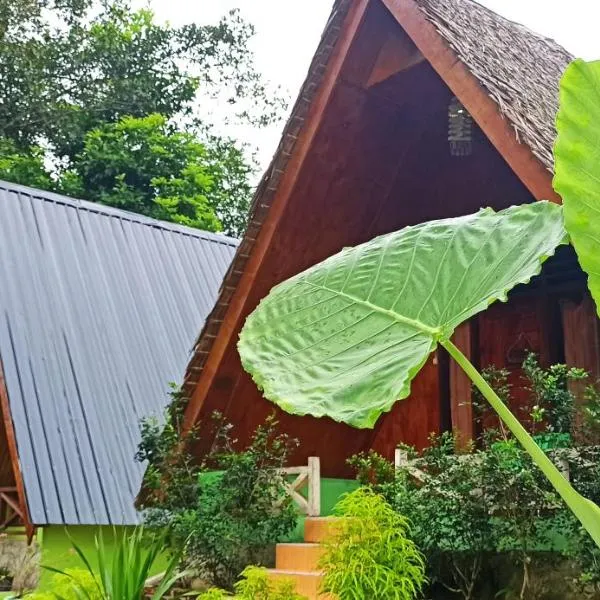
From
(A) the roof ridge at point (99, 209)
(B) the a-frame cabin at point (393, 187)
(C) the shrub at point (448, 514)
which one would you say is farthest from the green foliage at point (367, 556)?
(A) the roof ridge at point (99, 209)

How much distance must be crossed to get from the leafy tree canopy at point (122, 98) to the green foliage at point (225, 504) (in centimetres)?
1215

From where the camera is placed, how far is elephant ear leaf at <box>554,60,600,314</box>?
0.49m

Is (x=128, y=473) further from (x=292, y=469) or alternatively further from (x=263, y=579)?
(x=263, y=579)

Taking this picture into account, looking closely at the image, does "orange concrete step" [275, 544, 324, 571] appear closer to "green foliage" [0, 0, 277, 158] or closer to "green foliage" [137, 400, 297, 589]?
"green foliage" [137, 400, 297, 589]

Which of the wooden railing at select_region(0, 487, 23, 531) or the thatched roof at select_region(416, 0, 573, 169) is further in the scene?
the wooden railing at select_region(0, 487, 23, 531)

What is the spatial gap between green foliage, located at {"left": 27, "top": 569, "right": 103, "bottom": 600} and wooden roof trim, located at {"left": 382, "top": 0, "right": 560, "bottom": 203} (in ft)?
9.08

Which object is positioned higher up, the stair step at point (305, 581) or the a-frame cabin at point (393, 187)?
the a-frame cabin at point (393, 187)

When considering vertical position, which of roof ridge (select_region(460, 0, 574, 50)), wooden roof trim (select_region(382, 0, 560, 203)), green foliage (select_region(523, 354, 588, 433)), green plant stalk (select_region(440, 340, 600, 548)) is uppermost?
roof ridge (select_region(460, 0, 574, 50))

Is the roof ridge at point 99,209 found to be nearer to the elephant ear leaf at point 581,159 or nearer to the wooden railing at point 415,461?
the wooden railing at point 415,461

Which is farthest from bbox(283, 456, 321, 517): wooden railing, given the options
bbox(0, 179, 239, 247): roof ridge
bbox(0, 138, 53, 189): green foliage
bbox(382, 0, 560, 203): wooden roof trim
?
bbox(0, 138, 53, 189): green foliage

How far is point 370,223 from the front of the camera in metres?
6.33

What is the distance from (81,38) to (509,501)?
59.2 ft

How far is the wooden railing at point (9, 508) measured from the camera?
7.25 m

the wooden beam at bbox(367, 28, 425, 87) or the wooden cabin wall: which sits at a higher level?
the wooden beam at bbox(367, 28, 425, 87)
